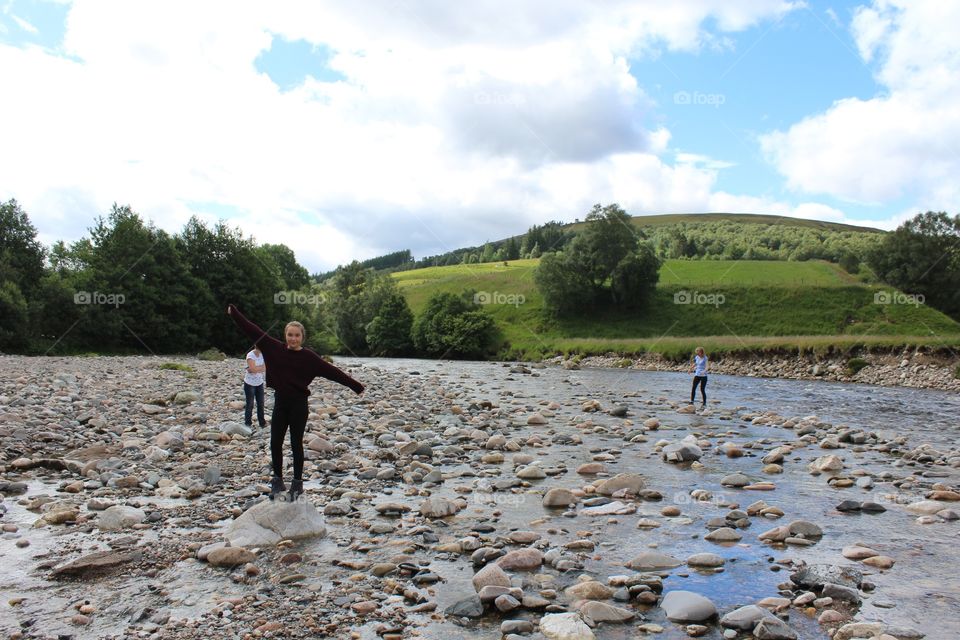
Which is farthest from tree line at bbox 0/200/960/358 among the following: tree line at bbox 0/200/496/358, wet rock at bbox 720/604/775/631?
wet rock at bbox 720/604/775/631

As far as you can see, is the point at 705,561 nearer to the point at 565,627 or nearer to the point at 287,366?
the point at 565,627

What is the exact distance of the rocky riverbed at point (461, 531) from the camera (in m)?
6.24

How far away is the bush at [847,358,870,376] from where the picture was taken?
48.0 m

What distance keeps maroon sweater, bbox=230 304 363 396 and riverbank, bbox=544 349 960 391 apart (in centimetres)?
4431

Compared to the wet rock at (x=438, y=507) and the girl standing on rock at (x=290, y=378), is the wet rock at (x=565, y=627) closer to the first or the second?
the wet rock at (x=438, y=507)

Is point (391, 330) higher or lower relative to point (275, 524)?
higher

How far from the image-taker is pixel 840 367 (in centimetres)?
4919

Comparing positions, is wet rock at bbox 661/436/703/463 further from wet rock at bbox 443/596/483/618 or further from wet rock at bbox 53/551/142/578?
wet rock at bbox 53/551/142/578

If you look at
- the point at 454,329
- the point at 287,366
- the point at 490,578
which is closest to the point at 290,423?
the point at 287,366

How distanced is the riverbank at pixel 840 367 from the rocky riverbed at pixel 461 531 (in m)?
29.5

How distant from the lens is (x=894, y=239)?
299 feet

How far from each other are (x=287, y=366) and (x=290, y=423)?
89cm

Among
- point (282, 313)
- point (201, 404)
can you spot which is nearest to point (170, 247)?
point (282, 313)

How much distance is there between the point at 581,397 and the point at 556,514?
1968cm
